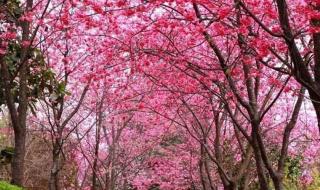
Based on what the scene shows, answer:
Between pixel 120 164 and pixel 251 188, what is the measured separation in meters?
4.94

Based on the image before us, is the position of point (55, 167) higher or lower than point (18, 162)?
higher

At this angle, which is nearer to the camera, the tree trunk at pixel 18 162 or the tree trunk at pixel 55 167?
the tree trunk at pixel 18 162

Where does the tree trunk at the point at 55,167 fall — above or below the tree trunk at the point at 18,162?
above

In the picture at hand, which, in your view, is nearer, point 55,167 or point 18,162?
point 18,162

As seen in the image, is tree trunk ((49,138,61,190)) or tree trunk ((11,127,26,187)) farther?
tree trunk ((49,138,61,190))

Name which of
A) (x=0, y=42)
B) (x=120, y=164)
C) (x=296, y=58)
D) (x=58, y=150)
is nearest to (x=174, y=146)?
(x=120, y=164)

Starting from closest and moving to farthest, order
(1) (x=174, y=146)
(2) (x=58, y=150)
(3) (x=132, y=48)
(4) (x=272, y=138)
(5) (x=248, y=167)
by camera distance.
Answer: (3) (x=132, y=48) → (5) (x=248, y=167) → (2) (x=58, y=150) → (4) (x=272, y=138) → (1) (x=174, y=146)

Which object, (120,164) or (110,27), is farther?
(120,164)

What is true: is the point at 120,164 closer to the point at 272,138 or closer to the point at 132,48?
the point at 272,138

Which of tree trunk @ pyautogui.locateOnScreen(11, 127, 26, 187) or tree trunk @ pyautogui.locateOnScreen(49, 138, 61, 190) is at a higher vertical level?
tree trunk @ pyautogui.locateOnScreen(49, 138, 61, 190)

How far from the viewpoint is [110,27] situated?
8391 mm

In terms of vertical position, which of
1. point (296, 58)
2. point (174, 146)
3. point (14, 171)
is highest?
point (174, 146)

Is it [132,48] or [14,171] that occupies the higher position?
[132,48]

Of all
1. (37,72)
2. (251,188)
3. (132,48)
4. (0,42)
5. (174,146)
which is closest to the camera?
(132,48)
